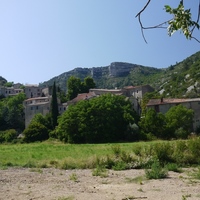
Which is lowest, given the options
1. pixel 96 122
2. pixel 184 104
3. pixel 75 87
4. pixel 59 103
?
pixel 96 122

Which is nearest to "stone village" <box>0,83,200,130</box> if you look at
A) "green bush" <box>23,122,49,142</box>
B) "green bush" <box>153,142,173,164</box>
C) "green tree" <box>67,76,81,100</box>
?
"green tree" <box>67,76,81,100</box>

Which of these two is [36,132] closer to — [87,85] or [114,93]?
[87,85]

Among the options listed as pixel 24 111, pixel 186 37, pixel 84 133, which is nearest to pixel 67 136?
pixel 84 133

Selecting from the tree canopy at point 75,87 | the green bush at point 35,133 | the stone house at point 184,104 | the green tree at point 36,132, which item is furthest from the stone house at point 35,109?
the stone house at point 184,104

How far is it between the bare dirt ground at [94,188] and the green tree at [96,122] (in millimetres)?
45740

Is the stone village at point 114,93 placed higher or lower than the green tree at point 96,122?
higher

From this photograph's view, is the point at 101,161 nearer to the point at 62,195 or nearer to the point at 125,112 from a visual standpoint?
the point at 62,195

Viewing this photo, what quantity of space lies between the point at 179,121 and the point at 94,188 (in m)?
52.8

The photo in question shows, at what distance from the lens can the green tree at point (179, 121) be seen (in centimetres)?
6419

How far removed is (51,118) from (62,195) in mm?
68184

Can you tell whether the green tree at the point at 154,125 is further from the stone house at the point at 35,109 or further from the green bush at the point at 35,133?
the stone house at the point at 35,109

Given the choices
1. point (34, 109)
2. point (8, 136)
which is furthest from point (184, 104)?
point (34, 109)

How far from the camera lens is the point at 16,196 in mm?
13297

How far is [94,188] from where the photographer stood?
49.0ft
